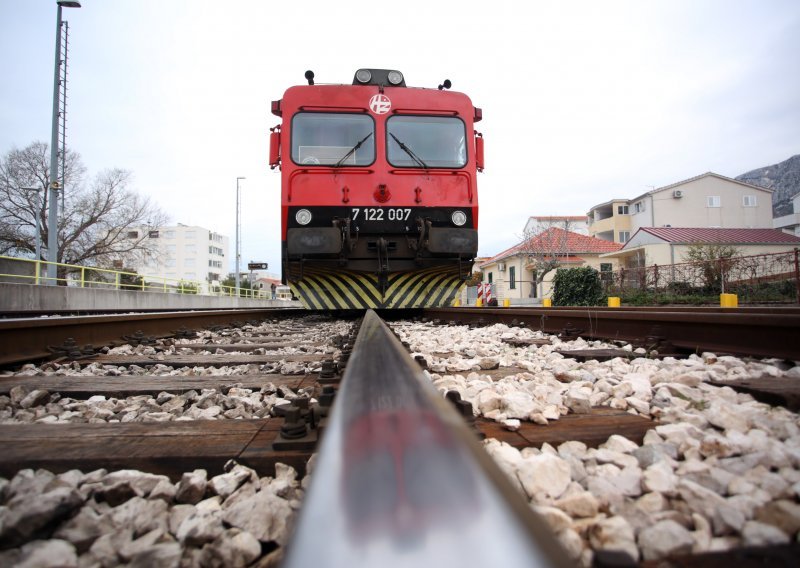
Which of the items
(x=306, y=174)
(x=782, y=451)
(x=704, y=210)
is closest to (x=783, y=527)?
(x=782, y=451)

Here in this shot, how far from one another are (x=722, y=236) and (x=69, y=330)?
35256 millimetres

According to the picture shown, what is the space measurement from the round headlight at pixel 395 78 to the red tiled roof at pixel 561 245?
26899 millimetres

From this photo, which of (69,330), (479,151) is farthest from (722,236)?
(69,330)

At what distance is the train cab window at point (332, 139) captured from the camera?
21.6 ft

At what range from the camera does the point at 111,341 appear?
180 inches

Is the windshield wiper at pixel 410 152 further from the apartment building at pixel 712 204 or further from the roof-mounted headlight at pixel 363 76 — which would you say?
the apartment building at pixel 712 204

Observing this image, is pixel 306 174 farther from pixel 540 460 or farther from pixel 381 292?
pixel 540 460


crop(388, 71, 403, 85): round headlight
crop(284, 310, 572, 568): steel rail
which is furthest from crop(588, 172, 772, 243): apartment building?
crop(284, 310, 572, 568): steel rail

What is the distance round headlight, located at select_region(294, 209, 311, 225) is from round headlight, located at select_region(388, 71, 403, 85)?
250 cm

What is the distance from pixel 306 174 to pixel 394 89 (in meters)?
1.91

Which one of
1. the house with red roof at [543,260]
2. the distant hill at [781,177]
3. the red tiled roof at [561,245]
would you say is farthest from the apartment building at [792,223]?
the distant hill at [781,177]

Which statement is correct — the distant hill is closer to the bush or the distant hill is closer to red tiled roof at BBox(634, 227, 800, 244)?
red tiled roof at BBox(634, 227, 800, 244)

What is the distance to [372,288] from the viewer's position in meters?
7.36

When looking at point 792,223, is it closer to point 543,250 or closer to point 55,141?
point 543,250
